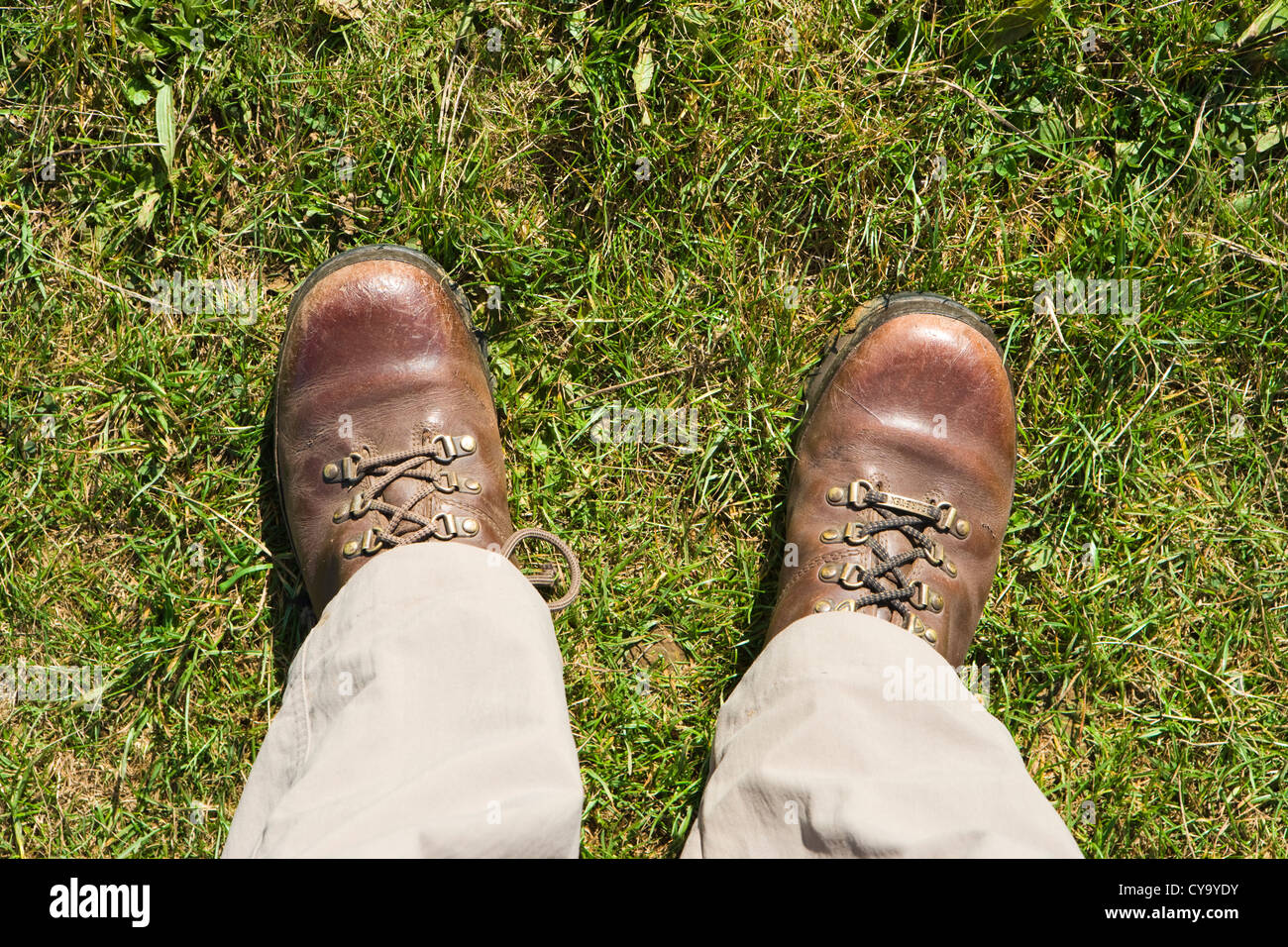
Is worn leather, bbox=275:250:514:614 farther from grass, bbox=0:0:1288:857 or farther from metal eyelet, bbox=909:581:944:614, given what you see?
metal eyelet, bbox=909:581:944:614

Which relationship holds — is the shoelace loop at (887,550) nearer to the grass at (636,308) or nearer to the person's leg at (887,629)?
the person's leg at (887,629)

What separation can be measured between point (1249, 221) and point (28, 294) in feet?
10.2

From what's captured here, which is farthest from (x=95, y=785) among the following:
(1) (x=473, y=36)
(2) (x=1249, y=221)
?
(2) (x=1249, y=221)

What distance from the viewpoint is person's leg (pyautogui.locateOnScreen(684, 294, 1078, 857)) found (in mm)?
1561

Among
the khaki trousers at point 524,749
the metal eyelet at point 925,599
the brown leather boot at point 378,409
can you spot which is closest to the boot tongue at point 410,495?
the brown leather boot at point 378,409

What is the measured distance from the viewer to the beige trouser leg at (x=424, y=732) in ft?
4.78

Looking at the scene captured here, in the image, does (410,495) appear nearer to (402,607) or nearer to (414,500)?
(414,500)

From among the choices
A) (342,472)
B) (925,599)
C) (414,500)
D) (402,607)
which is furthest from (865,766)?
(342,472)

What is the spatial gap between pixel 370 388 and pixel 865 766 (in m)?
1.40

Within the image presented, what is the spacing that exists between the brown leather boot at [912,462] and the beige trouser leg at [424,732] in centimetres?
73

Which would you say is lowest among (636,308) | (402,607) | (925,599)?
(925,599)

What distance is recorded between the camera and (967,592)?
216cm

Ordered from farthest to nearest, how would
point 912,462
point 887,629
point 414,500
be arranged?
point 912,462
point 414,500
point 887,629

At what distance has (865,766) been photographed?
1.61 meters
